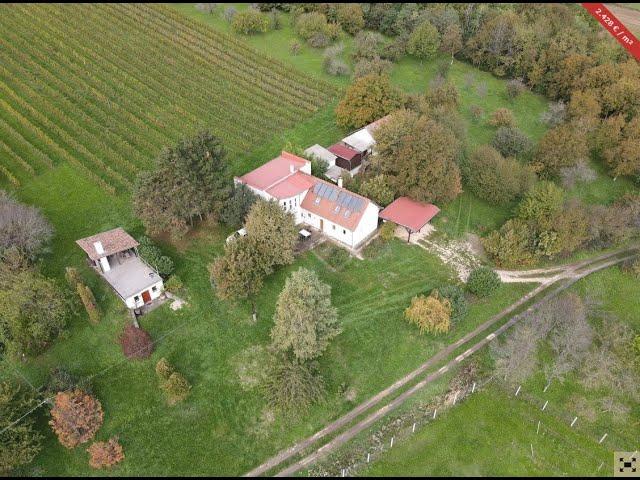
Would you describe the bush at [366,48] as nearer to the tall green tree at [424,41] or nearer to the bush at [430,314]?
the tall green tree at [424,41]

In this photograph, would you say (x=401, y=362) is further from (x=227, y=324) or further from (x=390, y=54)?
(x=390, y=54)

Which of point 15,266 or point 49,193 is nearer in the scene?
point 15,266

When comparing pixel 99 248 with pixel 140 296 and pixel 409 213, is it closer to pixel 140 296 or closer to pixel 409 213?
pixel 140 296

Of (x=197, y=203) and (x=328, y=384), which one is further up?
(x=197, y=203)

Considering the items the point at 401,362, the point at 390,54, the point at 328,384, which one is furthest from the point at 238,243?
the point at 390,54

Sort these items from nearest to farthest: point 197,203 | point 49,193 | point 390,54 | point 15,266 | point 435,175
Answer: point 15,266 → point 197,203 → point 435,175 → point 49,193 → point 390,54

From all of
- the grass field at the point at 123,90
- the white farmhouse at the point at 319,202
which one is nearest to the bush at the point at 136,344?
the white farmhouse at the point at 319,202

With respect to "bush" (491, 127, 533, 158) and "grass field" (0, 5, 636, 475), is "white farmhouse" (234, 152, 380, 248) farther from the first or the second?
"bush" (491, 127, 533, 158)
